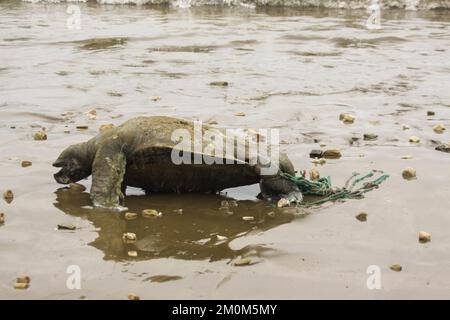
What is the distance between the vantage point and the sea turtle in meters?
4.71

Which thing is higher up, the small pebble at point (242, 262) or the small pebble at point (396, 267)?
the small pebble at point (242, 262)

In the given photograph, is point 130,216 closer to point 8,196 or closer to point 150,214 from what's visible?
point 150,214

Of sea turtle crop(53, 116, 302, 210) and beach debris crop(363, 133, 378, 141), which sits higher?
sea turtle crop(53, 116, 302, 210)

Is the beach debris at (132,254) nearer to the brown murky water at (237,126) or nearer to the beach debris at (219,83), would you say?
the brown murky water at (237,126)

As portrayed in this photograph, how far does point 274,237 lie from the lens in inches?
167

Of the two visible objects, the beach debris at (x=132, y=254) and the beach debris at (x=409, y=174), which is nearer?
the beach debris at (x=132, y=254)

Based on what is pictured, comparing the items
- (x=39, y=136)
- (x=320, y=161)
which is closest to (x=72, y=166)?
(x=39, y=136)

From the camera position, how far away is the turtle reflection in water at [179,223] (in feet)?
13.2

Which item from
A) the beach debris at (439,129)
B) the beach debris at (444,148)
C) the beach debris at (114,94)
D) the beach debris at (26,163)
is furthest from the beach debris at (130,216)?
the beach debris at (114,94)

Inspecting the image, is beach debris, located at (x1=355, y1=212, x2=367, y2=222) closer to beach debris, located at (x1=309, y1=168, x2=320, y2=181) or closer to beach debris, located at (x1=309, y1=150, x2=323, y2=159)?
beach debris, located at (x1=309, y1=168, x2=320, y2=181)

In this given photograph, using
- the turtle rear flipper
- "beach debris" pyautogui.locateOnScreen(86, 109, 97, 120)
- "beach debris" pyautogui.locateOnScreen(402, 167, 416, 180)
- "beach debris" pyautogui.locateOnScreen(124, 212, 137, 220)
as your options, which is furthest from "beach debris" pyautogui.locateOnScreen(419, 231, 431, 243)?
"beach debris" pyautogui.locateOnScreen(86, 109, 97, 120)

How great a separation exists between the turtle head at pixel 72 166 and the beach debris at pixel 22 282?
1.58 m
